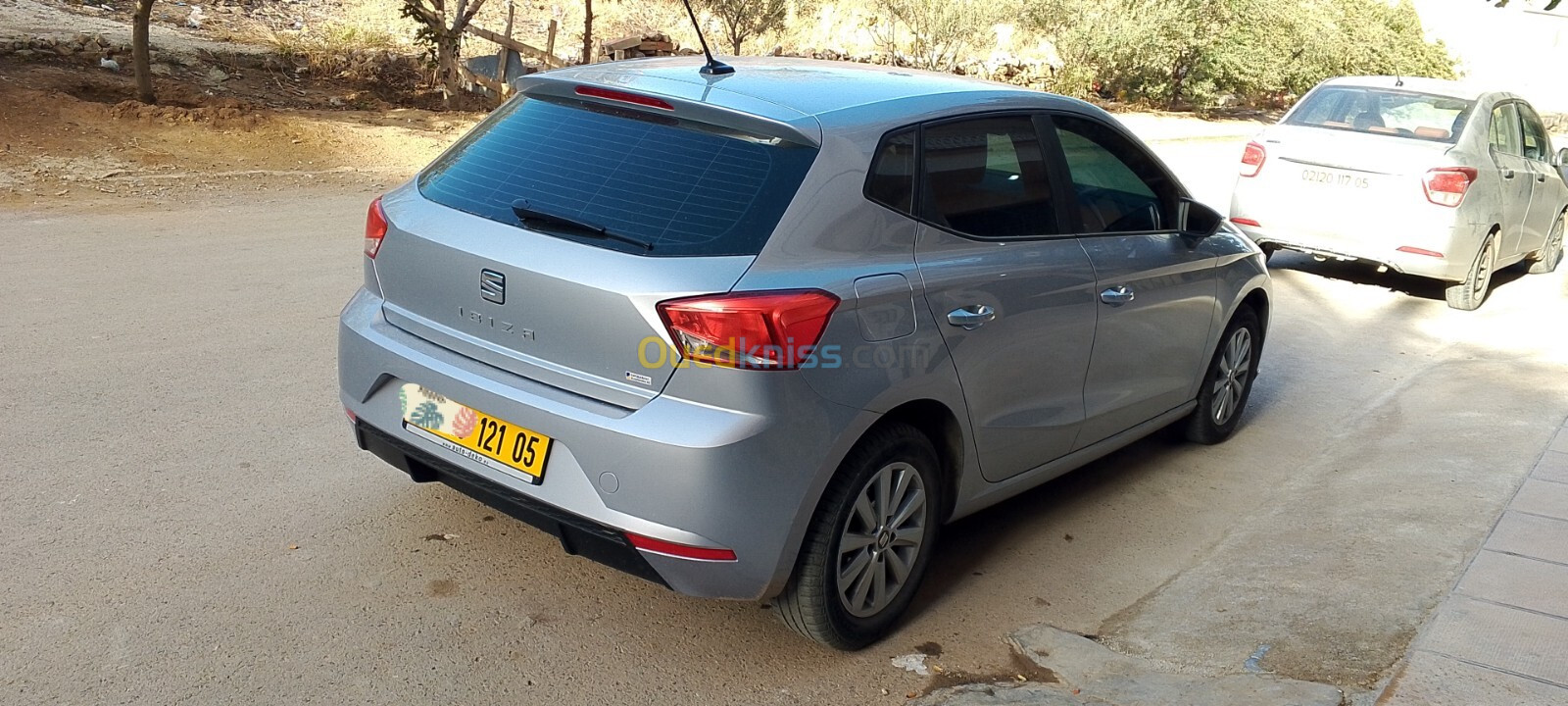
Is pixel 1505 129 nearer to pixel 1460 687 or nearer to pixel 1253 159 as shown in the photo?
pixel 1253 159

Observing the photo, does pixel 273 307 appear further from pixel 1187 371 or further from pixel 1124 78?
pixel 1124 78

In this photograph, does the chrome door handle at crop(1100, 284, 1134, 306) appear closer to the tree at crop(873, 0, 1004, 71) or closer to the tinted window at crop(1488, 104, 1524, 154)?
the tinted window at crop(1488, 104, 1524, 154)

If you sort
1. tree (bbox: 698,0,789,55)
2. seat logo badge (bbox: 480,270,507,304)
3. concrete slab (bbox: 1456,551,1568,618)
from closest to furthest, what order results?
1. seat logo badge (bbox: 480,270,507,304)
2. concrete slab (bbox: 1456,551,1568,618)
3. tree (bbox: 698,0,789,55)

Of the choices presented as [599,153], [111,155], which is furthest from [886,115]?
[111,155]

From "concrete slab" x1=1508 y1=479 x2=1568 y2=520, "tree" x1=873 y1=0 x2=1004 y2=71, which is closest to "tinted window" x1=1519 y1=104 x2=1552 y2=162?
"concrete slab" x1=1508 y1=479 x2=1568 y2=520

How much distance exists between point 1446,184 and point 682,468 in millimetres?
7860

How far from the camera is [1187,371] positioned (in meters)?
5.53

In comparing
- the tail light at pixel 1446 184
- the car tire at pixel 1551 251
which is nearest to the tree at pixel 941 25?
the car tire at pixel 1551 251

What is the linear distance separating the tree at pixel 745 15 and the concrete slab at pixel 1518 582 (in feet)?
71.5

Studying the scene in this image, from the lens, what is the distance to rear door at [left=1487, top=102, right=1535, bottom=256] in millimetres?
9828

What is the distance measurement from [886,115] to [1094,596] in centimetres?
183

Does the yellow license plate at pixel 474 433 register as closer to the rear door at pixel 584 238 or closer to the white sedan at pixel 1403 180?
the rear door at pixel 584 238

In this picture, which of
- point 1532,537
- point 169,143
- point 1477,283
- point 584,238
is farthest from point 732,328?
point 169,143

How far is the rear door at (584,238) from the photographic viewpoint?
133 inches
